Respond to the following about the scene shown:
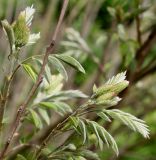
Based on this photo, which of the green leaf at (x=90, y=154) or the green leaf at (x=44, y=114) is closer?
the green leaf at (x=90, y=154)

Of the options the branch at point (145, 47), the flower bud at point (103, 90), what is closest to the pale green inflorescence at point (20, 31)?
the flower bud at point (103, 90)

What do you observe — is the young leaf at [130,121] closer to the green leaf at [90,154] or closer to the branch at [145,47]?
the green leaf at [90,154]

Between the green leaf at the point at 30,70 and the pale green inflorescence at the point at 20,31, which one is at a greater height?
the pale green inflorescence at the point at 20,31

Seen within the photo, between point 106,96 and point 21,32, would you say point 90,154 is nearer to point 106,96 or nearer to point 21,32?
point 106,96

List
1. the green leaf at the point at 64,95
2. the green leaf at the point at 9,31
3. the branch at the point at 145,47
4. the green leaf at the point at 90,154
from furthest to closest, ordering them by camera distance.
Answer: the branch at the point at 145,47
the green leaf at the point at 64,95
the green leaf at the point at 90,154
the green leaf at the point at 9,31

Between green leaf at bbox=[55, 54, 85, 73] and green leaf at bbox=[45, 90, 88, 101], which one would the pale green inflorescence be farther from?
green leaf at bbox=[45, 90, 88, 101]

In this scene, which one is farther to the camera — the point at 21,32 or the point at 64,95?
the point at 64,95

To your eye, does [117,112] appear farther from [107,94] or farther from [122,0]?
[122,0]

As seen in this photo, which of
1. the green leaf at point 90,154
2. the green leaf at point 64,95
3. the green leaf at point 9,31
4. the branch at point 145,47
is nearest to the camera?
the green leaf at point 9,31

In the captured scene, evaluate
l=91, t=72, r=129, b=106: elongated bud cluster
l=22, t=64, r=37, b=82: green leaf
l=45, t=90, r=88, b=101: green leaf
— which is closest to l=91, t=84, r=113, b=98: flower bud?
l=91, t=72, r=129, b=106: elongated bud cluster

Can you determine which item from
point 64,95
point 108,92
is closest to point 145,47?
point 64,95

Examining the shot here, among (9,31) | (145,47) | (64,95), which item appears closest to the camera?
(9,31)
